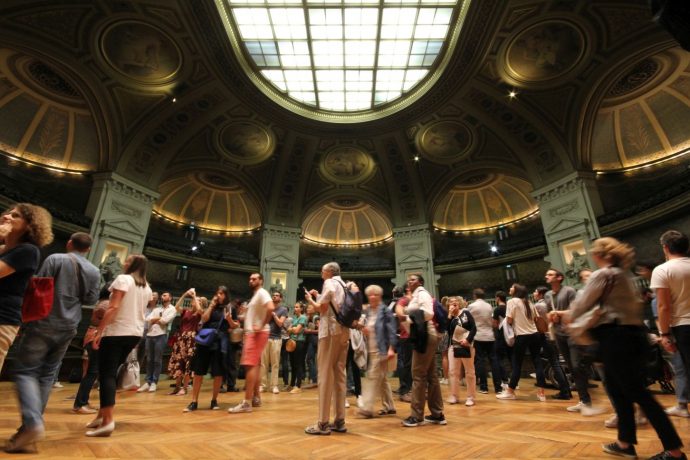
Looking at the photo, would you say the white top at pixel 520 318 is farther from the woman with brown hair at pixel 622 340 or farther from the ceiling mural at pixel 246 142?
the ceiling mural at pixel 246 142

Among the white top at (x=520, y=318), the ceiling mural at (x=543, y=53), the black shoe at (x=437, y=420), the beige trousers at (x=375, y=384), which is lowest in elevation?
the black shoe at (x=437, y=420)

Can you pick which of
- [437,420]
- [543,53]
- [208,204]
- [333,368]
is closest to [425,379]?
[437,420]

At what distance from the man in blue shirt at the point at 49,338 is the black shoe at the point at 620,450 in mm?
3726

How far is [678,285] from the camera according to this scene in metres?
2.60

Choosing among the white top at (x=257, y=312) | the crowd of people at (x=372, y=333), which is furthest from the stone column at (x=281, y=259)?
the white top at (x=257, y=312)

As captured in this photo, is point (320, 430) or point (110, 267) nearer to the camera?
point (320, 430)

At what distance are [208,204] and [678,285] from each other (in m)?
21.8

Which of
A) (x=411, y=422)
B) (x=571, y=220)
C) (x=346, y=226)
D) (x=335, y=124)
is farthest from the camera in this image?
(x=346, y=226)

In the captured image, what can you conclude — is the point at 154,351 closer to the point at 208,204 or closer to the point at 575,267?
the point at 575,267

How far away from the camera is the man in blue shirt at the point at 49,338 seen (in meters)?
2.13

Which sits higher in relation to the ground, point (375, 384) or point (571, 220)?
point (571, 220)

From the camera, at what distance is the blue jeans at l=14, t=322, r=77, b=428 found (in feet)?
7.15

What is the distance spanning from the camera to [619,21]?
10.6 m

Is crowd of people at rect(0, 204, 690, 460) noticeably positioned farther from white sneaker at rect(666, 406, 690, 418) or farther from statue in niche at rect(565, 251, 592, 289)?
statue in niche at rect(565, 251, 592, 289)
